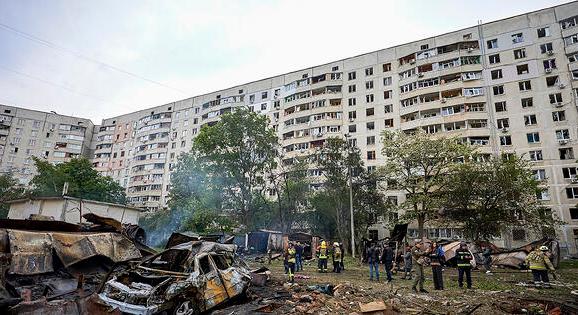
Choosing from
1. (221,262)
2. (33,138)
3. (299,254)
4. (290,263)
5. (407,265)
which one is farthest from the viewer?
(33,138)

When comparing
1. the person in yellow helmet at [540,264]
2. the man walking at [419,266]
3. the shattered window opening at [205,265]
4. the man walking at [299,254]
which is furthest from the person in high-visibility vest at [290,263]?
the person in yellow helmet at [540,264]

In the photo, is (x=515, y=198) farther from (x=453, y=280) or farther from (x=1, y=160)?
(x=1, y=160)

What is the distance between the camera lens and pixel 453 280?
15.1 metres

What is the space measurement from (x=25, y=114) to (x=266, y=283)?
259 ft

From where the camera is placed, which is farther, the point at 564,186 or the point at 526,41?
the point at 526,41

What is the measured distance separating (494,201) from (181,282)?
90.2 ft

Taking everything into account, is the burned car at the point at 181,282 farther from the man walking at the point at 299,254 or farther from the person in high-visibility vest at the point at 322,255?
the man walking at the point at 299,254

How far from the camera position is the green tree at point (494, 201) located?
26.7 meters

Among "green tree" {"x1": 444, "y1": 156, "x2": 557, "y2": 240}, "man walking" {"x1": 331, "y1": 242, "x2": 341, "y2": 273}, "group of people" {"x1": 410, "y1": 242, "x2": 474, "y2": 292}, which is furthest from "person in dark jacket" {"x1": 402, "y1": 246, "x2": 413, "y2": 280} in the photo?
"green tree" {"x1": 444, "y1": 156, "x2": 557, "y2": 240}

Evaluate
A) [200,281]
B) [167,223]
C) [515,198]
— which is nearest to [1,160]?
[167,223]

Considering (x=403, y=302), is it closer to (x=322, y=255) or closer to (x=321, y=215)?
(x=322, y=255)

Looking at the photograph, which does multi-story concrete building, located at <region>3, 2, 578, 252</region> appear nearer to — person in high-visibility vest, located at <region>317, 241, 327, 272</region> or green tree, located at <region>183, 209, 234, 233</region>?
green tree, located at <region>183, 209, 234, 233</region>

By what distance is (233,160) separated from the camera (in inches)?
1347

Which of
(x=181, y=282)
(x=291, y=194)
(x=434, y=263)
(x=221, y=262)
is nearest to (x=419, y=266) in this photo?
(x=434, y=263)
